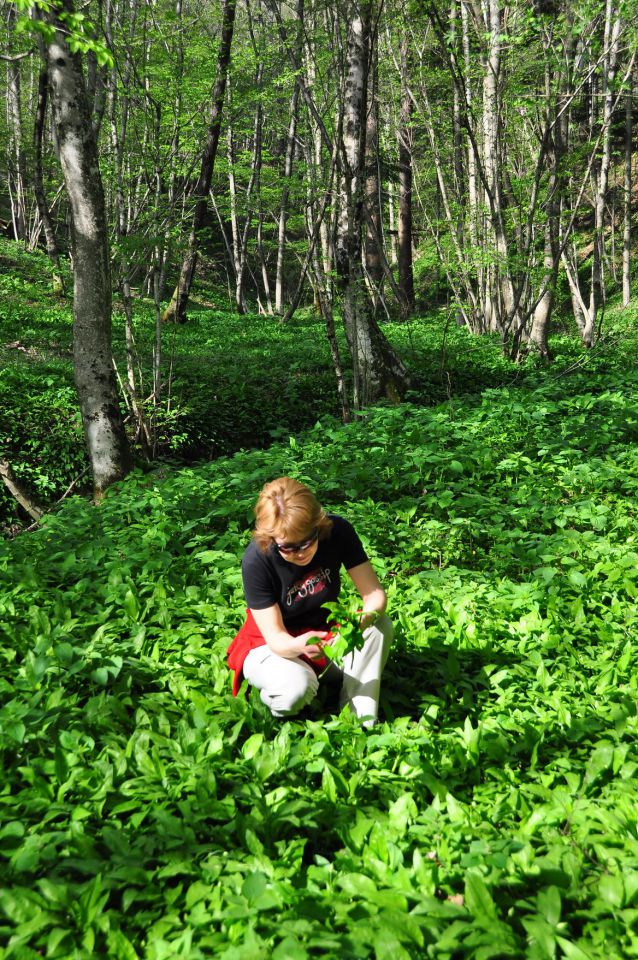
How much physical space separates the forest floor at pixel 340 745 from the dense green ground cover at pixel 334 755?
0.5 inches

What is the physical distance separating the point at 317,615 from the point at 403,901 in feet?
4.52

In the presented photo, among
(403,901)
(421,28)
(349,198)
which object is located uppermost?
(421,28)

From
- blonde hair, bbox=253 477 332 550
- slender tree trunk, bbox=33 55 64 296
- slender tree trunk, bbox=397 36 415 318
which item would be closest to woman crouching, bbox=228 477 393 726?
blonde hair, bbox=253 477 332 550

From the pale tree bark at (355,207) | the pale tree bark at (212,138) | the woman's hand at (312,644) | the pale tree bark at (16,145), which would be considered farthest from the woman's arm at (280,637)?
the pale tree bark at (16,145)

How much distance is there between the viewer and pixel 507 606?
13.2 ft

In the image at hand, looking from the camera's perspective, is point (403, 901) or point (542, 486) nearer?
point (403, 901)

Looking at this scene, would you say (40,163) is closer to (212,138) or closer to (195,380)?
(212,138)

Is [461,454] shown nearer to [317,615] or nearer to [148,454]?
[317,615]

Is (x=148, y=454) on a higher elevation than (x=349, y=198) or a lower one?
lower

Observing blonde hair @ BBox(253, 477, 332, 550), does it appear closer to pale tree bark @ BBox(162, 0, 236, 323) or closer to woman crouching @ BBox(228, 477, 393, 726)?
woman crouching @ BBox(228, 477, 393, 726)

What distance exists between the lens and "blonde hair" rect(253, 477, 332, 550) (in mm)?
2910

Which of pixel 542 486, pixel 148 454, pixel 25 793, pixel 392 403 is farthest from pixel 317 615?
pixel 392 403

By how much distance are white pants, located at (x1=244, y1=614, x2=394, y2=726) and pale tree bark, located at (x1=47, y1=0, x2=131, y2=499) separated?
418 centimetres

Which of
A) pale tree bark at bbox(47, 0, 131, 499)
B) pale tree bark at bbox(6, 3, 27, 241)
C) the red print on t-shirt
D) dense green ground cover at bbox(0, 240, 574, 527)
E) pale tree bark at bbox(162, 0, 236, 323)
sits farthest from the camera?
pale tree bark at bbox(6, 3, 27, 241)
